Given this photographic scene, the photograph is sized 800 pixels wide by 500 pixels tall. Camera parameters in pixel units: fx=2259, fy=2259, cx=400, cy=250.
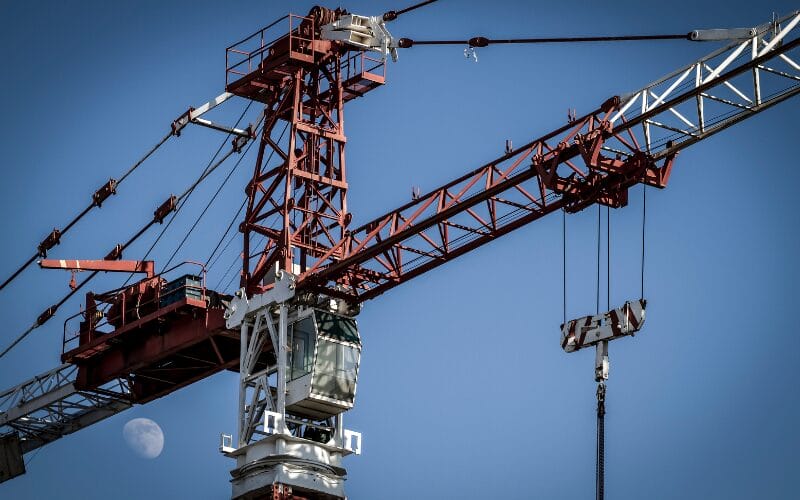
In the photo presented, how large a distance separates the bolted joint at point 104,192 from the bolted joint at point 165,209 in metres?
4.05

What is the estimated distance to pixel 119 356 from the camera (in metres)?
104

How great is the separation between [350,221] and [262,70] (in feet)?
27.0

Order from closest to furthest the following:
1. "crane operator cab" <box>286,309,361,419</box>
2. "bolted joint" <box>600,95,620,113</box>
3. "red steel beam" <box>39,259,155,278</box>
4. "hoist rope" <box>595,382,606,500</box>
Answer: "hoist rope" <box>595,382,606,500</box>, "bolted joint" <box>600,95,620,113</box>, "crane operator cab" <box>286,309,361,419</box>, "red steel beam" <box>39,259,155,278</box>

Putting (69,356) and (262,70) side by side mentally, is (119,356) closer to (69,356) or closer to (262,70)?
(69,356)

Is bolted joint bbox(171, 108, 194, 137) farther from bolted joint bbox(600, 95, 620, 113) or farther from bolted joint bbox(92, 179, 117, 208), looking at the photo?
bolted joint bbox(600, 95, 620, 113)

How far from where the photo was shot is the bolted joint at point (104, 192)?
111 metres

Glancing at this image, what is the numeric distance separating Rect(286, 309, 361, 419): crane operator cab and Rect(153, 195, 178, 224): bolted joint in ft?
48.1

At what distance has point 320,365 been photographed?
93812 millimetres

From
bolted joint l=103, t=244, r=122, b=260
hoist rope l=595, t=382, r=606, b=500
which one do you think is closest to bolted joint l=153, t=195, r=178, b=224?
bolted joint l=103, t=244, r=122, b=260

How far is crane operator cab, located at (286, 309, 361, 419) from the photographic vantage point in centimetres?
9331

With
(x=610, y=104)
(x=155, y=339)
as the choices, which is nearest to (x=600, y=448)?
(x=610, y=104)

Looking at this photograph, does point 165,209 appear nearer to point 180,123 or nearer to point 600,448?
point 180,123

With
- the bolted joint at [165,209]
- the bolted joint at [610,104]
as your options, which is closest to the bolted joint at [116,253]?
the bolted joint at [165,209]

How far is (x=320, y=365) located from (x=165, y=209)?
1716cm
